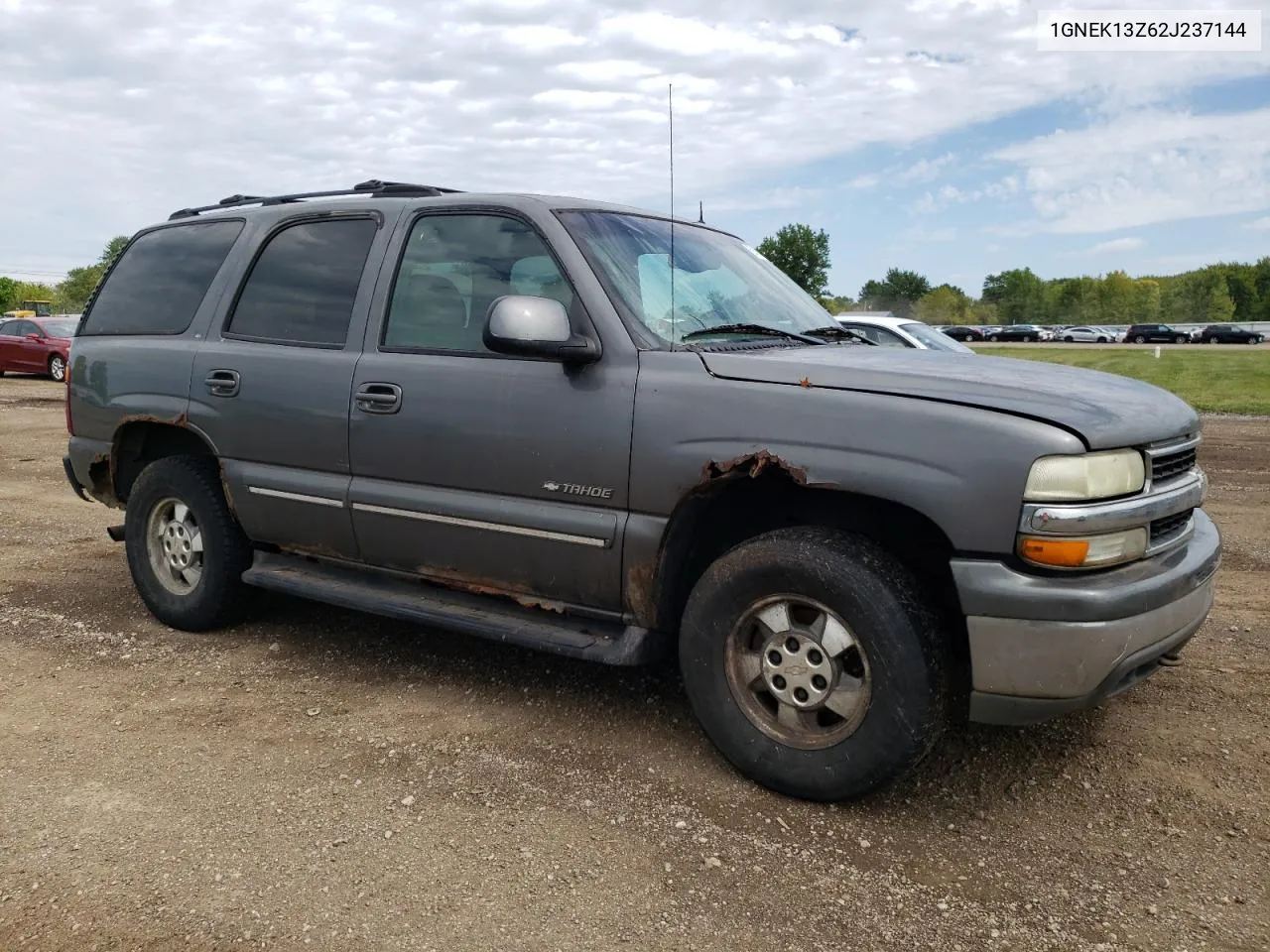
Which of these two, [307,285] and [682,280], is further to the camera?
[307,285]

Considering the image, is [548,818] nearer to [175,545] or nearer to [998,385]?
[998,385]

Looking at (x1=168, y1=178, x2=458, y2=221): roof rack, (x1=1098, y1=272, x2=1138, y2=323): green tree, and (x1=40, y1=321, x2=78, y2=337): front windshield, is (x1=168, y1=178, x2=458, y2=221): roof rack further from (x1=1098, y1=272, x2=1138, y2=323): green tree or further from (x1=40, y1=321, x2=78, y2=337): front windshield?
(x1=1098, y1=272, x2=1138, y2=323): green tree

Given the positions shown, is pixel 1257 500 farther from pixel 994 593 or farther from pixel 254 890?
pixel 254 890

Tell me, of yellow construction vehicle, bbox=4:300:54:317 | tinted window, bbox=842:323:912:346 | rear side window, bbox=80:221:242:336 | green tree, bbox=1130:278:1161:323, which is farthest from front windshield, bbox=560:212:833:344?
green tree, bbox=1130:278:1161:323

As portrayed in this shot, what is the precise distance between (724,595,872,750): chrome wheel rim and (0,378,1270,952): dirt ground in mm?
253

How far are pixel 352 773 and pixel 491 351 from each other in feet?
5.12

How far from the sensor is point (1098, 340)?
2800 inches

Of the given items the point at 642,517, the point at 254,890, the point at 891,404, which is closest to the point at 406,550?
the point at 642,517

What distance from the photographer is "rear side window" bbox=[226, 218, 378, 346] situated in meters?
4.36

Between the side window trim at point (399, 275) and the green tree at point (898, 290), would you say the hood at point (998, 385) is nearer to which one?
the side window trim at point (399, 275)

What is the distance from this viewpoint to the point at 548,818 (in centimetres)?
318

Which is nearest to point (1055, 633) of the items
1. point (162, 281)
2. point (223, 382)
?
point (223, 382)

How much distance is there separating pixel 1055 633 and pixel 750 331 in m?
1.62

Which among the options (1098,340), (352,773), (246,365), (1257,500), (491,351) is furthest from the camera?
(1098,340)
